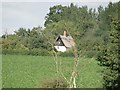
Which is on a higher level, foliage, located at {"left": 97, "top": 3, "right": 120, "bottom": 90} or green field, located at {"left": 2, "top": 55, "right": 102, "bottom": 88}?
foliage, located at {"left": 97, "top": 3, "right": 120, "bottom": 90}

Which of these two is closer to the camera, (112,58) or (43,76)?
(112,58)

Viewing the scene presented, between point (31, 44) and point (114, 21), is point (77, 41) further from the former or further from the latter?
point (31, 44)

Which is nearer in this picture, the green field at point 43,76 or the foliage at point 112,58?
the foliage at point 112,58

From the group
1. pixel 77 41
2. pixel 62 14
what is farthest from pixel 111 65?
pixel 62 14

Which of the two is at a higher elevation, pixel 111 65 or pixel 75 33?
pixel 75 33

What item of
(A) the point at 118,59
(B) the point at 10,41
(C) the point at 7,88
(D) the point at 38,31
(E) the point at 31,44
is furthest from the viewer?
(E) the point at 31,44

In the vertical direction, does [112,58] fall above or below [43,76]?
above

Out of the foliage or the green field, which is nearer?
the foliage

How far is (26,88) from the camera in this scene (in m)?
9.73

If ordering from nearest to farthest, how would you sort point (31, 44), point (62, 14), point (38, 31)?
point (38, 31)
point (31, 44)
point (62, 14)

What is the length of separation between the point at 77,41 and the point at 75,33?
236mm

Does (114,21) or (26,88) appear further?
(26,88)

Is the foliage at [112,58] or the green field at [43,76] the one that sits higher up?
the foliage at [112,58]

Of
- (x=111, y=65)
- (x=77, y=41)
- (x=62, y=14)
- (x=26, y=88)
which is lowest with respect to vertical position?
(x=26, y=88)
